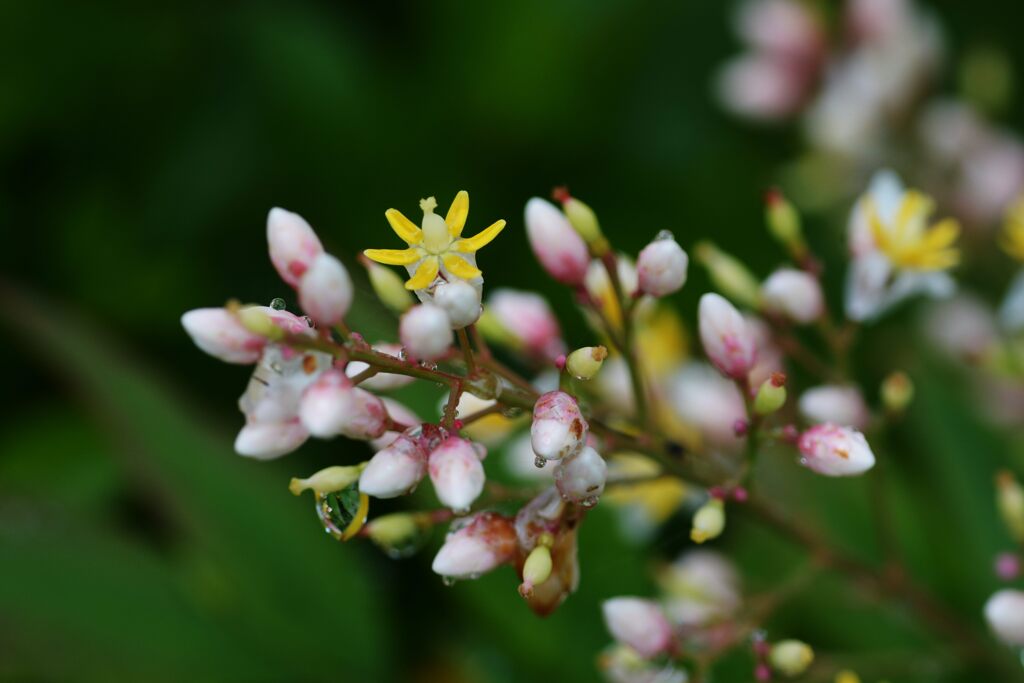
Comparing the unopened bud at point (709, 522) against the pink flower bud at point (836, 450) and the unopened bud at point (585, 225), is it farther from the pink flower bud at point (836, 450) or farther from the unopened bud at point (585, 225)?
the unopened bud at point (585, 225)

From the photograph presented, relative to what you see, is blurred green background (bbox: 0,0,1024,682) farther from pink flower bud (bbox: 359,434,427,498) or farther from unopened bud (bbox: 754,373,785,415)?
pink flower bud (bbox: 359,434,427,498)

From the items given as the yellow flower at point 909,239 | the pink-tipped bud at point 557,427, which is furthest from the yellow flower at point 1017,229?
the pink-tipped bud at point 557,427

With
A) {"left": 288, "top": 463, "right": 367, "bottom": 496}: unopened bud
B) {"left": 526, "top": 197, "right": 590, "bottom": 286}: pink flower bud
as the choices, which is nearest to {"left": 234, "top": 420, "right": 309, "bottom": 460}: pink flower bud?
{"left": 288, "top": 463, "right": 367, "bottom": 496}: unopened bud

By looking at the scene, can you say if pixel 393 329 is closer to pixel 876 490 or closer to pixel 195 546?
pixel 195 546

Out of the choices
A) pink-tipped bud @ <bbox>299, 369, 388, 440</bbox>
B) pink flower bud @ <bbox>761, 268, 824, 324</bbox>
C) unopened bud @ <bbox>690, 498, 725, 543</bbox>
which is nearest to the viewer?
pink-tipped bud @ <bbox>299, 369, 388, 440</bbox>

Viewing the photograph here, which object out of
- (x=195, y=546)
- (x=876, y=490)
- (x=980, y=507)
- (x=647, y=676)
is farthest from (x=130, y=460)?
(x=980, y=507)

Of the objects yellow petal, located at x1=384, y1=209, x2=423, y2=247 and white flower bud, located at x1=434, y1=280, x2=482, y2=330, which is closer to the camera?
white flower bud, located at x1=434, y1=280, x2=482, y2=330

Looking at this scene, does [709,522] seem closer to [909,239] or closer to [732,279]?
[732,279]
